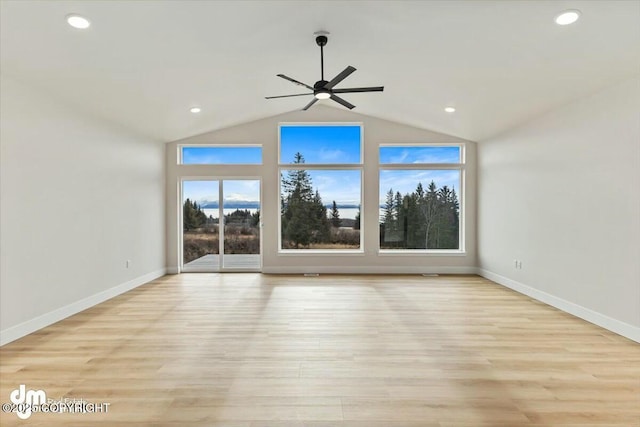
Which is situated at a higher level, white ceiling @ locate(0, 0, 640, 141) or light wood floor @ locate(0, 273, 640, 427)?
white ceiling @ locate(0, 0, 640, 141)

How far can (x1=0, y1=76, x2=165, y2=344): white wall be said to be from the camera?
10.5ft

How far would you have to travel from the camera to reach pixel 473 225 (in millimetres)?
6438

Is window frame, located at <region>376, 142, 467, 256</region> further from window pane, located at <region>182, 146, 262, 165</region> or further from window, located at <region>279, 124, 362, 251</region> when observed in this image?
window pane, located at <region>182, 146, 262, 165</region>

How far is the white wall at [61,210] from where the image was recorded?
3203 mm

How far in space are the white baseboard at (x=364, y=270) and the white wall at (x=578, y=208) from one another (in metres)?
0.92

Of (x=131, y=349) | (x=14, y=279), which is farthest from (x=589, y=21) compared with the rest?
(x=14, y=279)

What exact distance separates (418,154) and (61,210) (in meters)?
5.92

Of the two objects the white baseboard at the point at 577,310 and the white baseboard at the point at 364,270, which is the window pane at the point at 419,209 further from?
the white baseboard at the point at 577,310

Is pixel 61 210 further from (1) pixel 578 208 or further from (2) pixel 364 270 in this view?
(1) pixel 578 208

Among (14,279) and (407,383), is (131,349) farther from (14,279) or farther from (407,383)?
(407,383)

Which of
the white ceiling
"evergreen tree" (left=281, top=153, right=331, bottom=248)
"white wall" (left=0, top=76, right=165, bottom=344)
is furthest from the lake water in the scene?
the white ceiling

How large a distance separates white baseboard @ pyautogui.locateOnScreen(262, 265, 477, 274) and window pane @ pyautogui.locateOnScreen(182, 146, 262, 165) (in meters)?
2.24

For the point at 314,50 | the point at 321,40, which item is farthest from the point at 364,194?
the point at 321,40

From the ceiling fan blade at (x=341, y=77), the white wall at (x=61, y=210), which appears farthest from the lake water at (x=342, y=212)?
the ceiling fan blade at (x=341, y=77)
